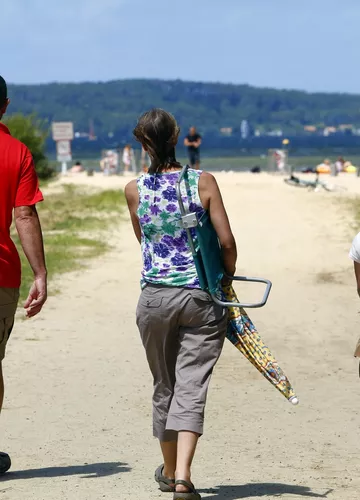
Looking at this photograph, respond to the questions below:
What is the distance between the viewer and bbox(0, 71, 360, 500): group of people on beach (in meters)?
5.11

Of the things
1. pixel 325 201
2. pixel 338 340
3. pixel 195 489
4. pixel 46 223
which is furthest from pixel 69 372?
pixel 325 201

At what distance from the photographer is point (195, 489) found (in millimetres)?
5426

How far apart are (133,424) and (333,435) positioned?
4.09 ft

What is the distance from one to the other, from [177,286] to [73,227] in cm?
1648

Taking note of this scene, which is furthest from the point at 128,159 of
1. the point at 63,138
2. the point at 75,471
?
the point at 75,471

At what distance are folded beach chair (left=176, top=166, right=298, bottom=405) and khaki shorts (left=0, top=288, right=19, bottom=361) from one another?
921 millimetres

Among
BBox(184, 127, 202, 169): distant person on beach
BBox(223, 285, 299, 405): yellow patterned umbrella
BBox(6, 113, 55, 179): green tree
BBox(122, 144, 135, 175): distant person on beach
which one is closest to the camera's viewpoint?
BBox(223, 285, 299, 405): yellow patterned umbrella

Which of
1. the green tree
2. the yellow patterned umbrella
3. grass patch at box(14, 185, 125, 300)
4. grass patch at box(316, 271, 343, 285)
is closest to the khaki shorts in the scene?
the yellow patterned umbrella

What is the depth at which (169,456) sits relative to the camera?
541 cm

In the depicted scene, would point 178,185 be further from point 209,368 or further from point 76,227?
point 76,227

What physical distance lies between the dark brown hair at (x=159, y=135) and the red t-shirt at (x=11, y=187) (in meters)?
0.54

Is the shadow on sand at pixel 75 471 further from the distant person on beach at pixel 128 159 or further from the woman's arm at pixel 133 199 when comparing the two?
the distant person on beach at pixel 128 159

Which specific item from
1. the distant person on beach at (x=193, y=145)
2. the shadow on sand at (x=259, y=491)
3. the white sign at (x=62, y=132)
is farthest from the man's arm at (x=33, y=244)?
the white sign at (x=62, y=132)

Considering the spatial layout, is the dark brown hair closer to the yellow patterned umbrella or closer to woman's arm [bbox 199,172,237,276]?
woman's arm [bbox 199,172,237,276]
